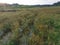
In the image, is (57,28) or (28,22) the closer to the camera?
(57,28)

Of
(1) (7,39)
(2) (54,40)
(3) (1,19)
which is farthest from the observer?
(3) (1,19)

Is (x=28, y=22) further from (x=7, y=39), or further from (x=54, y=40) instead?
(x=54, y=40)

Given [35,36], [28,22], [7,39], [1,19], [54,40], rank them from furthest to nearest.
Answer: [1,19]
[28,22]
[7,39]
[35,36]
[54,40]

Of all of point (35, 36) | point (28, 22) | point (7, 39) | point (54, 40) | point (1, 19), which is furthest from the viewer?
point (1, 19)

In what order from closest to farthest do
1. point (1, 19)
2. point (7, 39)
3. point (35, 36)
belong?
1. point (35, 36)
2. point (7, 39)
3. point (1, 19)

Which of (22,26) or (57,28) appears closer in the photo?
(57,28)

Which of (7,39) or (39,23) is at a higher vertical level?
(39,23)

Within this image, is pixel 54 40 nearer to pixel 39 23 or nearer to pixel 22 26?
pixel 39 23

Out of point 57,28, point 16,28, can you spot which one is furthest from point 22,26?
point 57,28

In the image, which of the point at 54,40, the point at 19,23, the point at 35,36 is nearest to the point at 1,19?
the point at 19,23
